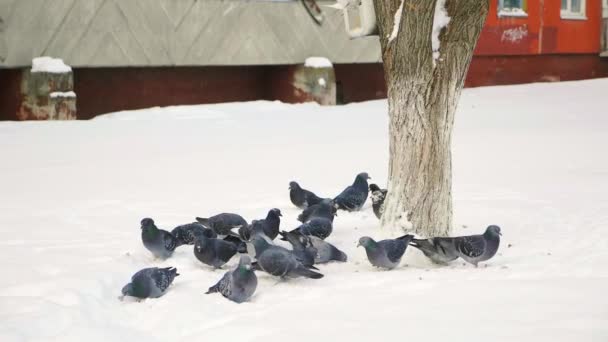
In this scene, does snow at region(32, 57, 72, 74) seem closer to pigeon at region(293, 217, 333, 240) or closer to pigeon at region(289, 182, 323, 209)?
pigeon at region(289, 182, 323, 209)

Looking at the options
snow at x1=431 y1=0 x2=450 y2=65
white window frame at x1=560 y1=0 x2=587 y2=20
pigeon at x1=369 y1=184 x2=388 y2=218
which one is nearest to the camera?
snow at x1=431 y1=0 x2=450 y2=65

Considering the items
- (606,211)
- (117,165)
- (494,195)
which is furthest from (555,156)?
(117,165)

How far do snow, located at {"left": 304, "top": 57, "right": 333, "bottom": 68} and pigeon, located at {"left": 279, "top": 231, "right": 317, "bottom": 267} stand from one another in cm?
888

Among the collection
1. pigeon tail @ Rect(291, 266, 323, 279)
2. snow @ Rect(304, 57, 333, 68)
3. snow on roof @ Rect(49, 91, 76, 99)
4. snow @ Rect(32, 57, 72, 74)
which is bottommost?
pigeon tail @ Rect(291, 266, 323, 279)

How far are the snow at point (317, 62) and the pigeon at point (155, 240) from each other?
908cm

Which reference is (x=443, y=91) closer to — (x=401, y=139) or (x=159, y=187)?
(x=401, y=139)

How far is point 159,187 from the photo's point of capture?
9195 millimetres

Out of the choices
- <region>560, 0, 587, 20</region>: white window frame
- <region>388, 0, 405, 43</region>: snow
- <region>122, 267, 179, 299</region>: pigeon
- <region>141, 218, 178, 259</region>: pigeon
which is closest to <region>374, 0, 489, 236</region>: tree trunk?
<region>388, 0, 405, 43</region>: snow

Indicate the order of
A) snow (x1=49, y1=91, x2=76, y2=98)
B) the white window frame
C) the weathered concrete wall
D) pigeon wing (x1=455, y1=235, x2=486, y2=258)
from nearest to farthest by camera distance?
1. pigeon wing (x1=455, y1=235, x2=486, y2=258)
2. the weathered concrete wall
3. snow (x1=49, y1=91, x2=76, y2=98)
4. the white window frame

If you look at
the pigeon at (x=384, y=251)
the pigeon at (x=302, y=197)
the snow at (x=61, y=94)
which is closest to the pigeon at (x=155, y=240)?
the pigeon at (x=384, y=251)

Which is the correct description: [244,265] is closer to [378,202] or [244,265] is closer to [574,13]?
[378,202]

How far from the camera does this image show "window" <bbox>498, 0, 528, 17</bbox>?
712 inches

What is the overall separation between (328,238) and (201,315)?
2.10m

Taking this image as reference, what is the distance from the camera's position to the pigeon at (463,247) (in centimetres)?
586
